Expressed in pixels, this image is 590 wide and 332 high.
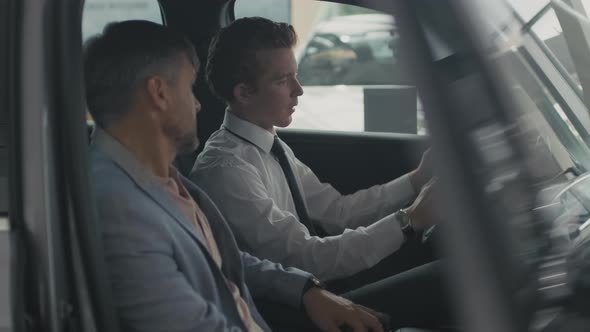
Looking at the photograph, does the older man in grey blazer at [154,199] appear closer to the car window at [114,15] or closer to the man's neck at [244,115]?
the car window at [114,15]

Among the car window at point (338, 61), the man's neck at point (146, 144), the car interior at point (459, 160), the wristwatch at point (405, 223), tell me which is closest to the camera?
the car interior at point (459, 160)

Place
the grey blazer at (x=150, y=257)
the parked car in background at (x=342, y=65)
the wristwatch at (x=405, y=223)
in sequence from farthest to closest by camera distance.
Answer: the parked car in background at (x=342, y=65) → the wristwatch at (x=405, y=223) → the grey blazer at (x=150, y=257)

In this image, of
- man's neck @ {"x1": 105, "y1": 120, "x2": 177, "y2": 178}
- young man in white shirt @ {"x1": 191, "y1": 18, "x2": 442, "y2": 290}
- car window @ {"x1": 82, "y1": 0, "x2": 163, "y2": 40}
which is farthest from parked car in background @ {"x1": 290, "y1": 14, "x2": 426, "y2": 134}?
man's neck @ {"x1": 105, "y1": 120, "x2": 177, "y2": 178}

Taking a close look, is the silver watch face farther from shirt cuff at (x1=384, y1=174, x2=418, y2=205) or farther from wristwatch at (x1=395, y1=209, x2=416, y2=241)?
shirt cuff at (x1=384, y1=174, x2=418, y2=205)

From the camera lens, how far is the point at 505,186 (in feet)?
4.00

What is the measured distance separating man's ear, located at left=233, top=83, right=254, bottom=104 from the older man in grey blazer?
52cm

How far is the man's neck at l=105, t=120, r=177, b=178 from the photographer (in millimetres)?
1790

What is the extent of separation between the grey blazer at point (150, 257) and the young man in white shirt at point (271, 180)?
0.52 m

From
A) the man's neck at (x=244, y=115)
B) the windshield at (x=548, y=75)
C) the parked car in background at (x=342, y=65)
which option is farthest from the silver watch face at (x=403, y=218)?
the parked car in background at (x=342, y=65)

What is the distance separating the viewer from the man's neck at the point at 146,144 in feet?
5.87

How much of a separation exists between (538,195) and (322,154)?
2.03 meters

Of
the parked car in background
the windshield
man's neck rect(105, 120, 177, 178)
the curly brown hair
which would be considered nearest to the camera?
the windshield

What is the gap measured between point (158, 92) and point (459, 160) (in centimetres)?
82

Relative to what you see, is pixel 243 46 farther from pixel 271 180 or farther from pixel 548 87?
pixel 548 87
